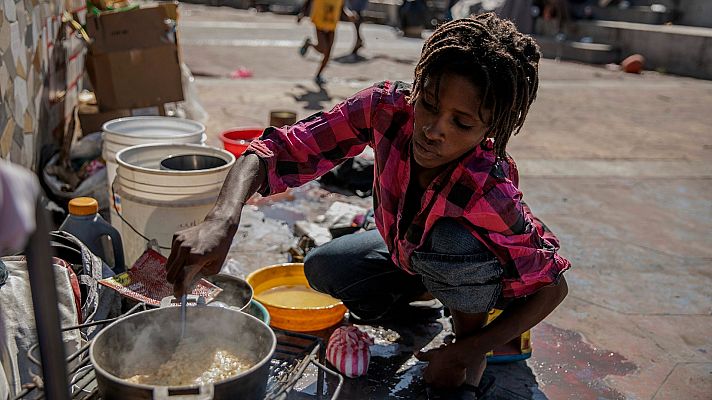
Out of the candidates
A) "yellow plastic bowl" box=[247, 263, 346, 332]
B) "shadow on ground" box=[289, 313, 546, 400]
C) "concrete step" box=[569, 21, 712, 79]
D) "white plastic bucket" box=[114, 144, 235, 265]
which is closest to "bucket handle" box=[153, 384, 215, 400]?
"shadow on ground" box=[289, 313, 546, 400]

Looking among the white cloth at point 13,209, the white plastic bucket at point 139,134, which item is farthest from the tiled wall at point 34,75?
the white cloth at point 13,209

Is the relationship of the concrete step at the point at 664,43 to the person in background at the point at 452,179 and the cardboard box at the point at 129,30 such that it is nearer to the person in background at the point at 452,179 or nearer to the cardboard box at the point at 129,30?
the cardboard box at the point at 129,30

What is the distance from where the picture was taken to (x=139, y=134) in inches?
132

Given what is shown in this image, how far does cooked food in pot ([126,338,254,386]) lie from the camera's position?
63.4 inches

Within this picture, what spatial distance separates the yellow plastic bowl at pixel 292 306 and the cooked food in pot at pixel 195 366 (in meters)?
0.89

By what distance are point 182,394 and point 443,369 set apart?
112 centimetres

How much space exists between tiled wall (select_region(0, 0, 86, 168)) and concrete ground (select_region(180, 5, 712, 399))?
1.18 meters

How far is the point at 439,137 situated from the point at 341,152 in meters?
0.52

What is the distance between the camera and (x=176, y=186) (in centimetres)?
268

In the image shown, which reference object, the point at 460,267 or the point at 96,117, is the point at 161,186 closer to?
the point at 460,267

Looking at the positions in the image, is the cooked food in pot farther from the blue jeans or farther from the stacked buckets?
the stacked buckets

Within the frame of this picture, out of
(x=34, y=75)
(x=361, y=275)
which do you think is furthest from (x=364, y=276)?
(x=34, y=75)

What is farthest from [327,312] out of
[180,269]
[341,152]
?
[180,269]

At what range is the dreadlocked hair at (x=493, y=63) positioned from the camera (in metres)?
1.88
